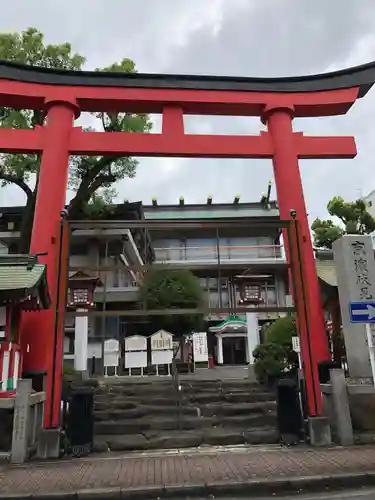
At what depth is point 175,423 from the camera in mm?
9750

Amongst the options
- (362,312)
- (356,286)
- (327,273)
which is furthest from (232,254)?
(362,312)

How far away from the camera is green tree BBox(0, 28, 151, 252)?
16.2 m

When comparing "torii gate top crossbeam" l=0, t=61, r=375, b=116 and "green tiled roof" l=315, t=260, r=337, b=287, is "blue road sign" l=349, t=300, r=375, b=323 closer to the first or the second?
"green tiled roof" l=315, t=260, r=337, b=287

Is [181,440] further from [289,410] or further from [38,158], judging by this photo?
[38,158]

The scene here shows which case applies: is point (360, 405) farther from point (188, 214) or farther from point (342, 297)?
point (188, 214)

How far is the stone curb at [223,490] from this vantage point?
551 cm

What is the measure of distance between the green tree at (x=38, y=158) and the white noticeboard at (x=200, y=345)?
9.18 m

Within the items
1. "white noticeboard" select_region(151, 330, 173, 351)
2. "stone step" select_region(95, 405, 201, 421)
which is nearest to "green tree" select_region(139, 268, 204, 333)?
"white noticeboard" select_region(151, 330, 173, 351)

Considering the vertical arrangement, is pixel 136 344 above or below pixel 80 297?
below

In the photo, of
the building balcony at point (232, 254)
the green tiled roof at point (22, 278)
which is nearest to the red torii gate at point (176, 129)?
the green tiled roof at point (22, 278)

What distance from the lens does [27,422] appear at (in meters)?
7.61

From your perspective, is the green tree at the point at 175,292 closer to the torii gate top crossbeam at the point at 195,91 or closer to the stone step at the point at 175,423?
the stone step at the point at 175,423

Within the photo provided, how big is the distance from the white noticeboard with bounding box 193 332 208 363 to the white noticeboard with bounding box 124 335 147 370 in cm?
446

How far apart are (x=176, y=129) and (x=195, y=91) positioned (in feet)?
3.96
